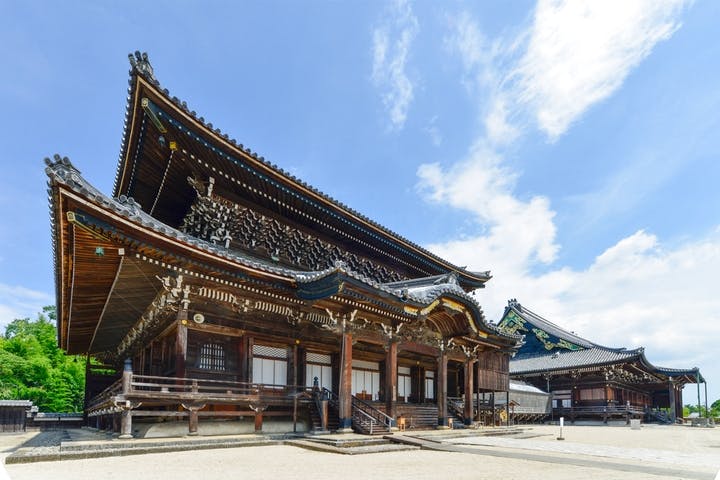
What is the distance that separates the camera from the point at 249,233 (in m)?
17.0

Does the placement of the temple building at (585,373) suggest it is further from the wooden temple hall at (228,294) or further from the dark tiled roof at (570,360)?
the wooden temple hall at (228,294)

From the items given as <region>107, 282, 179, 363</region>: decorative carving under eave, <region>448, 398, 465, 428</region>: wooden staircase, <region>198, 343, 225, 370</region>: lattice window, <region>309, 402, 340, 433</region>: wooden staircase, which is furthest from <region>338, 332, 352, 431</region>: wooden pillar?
<region>448, 398, 465, 428</region>: wooden staircase

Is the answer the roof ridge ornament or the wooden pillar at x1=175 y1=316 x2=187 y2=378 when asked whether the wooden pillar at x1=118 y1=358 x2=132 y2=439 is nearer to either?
the wooden pillar at x1=175 y1=316 x2=187 y2=378

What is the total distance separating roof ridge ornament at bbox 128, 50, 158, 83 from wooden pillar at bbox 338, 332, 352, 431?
954 centimetres

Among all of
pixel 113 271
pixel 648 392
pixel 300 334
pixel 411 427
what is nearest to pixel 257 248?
pixel 300 334

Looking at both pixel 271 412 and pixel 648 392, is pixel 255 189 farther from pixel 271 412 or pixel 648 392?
pixel 648 392

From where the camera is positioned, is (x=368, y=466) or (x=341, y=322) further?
(x=341, y=322)

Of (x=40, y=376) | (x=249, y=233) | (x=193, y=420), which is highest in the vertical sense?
(x=249, y=233)

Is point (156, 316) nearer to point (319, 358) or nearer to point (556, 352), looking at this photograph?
point (319, 358)

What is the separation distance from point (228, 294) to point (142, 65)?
21.6 ft

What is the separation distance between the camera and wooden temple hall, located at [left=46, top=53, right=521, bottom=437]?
1134 cm

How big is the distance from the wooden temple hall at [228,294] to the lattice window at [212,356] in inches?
1.3

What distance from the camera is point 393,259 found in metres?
23.3

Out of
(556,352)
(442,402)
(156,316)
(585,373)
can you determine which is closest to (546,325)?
(556,352)
